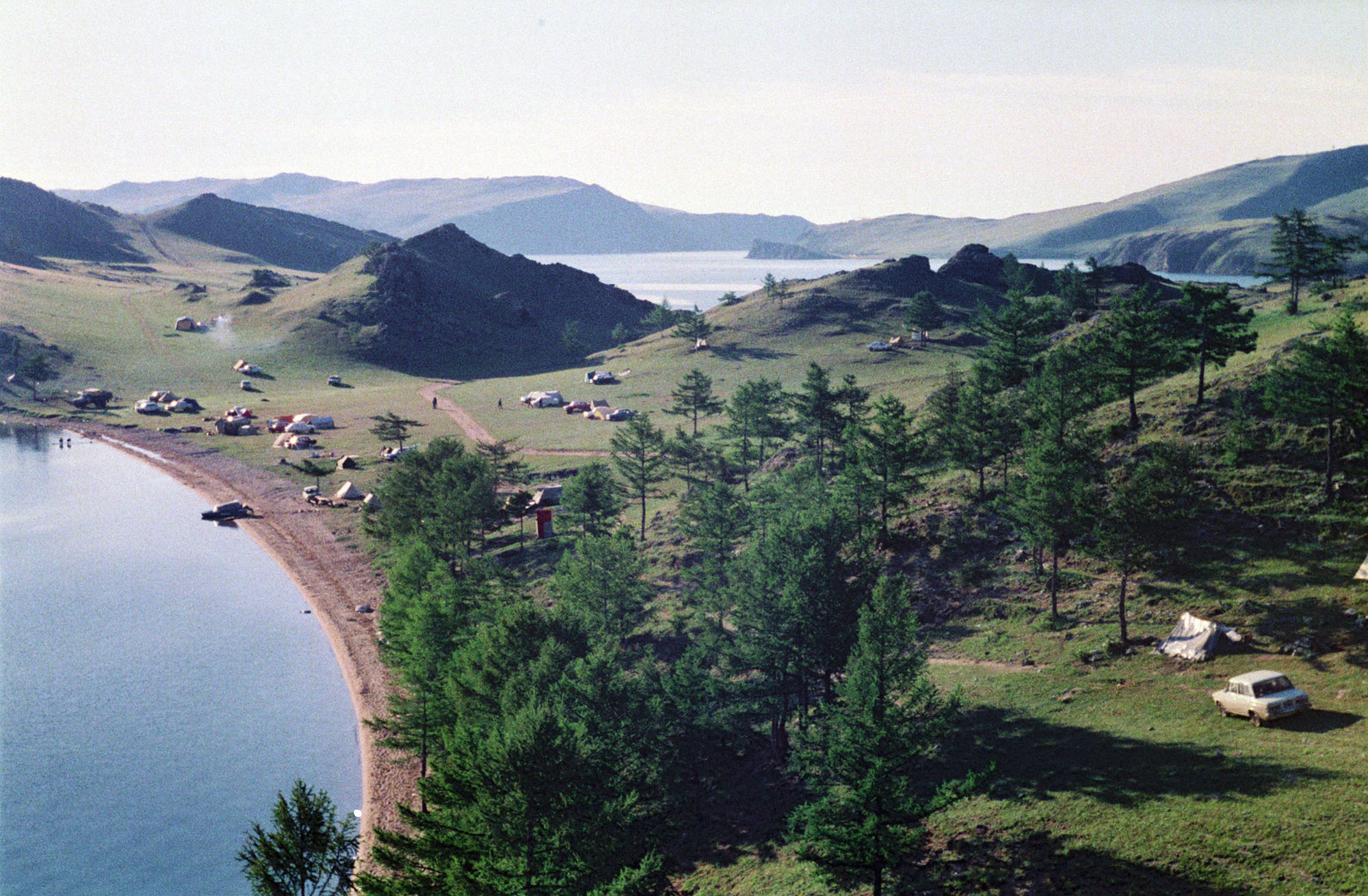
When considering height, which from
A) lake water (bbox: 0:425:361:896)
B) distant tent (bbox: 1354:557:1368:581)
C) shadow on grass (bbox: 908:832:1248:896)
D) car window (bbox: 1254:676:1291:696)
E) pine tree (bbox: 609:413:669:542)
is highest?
pine tree (bbox: 609:413:669:542)

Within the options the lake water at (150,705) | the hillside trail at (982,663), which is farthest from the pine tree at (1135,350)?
the lake water at (150,705)

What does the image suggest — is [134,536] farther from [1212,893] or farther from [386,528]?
[1212,893]

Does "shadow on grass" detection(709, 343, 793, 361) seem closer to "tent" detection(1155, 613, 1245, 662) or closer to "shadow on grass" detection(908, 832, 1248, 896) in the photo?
"tent" detection(1155, 613, 1245, 662)

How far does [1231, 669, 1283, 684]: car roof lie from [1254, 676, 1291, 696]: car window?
0.16 meters

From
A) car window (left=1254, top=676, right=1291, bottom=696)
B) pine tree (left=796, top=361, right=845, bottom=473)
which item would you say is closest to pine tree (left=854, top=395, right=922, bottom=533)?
pine tree (left=796, top=361, right=845, bottom=473)

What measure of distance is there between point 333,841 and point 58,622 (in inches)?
2761

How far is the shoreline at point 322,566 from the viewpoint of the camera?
58.5m

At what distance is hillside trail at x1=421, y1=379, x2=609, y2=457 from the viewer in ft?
399

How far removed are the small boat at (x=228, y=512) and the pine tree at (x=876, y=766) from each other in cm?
10071

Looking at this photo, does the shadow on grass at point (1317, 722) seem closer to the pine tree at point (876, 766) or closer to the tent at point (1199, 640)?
the tent at point (1199, 640)

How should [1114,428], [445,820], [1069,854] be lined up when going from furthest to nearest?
[1114,428], [445,820], [1069,854]

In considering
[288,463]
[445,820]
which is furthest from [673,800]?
[288,463]

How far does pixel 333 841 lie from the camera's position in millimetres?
34094

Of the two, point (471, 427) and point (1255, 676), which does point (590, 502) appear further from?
point (471, 427)
